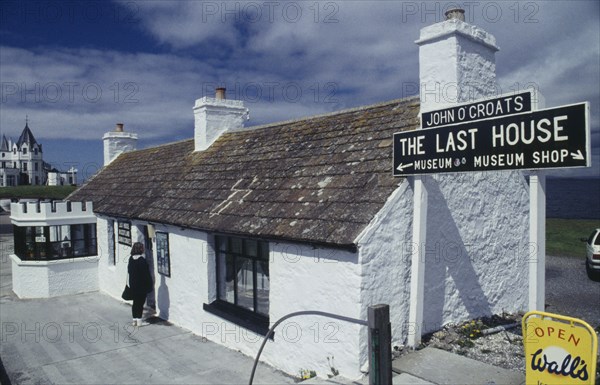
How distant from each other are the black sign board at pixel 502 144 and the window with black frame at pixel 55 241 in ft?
37.9

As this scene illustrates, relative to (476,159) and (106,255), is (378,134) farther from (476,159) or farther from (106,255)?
(106,255)

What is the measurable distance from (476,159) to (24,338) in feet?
32.9

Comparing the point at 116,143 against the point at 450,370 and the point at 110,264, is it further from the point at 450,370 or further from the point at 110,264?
the point at 450,370

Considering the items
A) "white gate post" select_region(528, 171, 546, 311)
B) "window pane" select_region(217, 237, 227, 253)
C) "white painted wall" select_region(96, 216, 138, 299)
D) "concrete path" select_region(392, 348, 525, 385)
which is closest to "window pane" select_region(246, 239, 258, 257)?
"window pane" select_region(217, 237, 227, 253)

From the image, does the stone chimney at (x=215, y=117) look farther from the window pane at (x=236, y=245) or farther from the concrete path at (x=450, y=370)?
the concrete path at (x=450, y=370)

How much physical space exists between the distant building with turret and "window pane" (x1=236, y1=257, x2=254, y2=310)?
9596cm

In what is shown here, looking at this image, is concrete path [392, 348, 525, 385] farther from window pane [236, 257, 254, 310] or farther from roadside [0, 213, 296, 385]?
window pane [236, 257, 254, 310]

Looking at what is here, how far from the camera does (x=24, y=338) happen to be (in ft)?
31.4

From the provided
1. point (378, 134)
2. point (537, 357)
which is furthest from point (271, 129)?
point (537, 357)

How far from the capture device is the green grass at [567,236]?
64.6ft

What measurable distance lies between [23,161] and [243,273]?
10090 cm

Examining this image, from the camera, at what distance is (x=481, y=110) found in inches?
231

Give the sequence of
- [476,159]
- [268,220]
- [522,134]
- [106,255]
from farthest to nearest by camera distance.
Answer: [106,255], [268,220], [476,159], [522,134]

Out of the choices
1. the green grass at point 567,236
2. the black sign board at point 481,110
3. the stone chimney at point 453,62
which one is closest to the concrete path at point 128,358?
the black sign board at point 481,110
